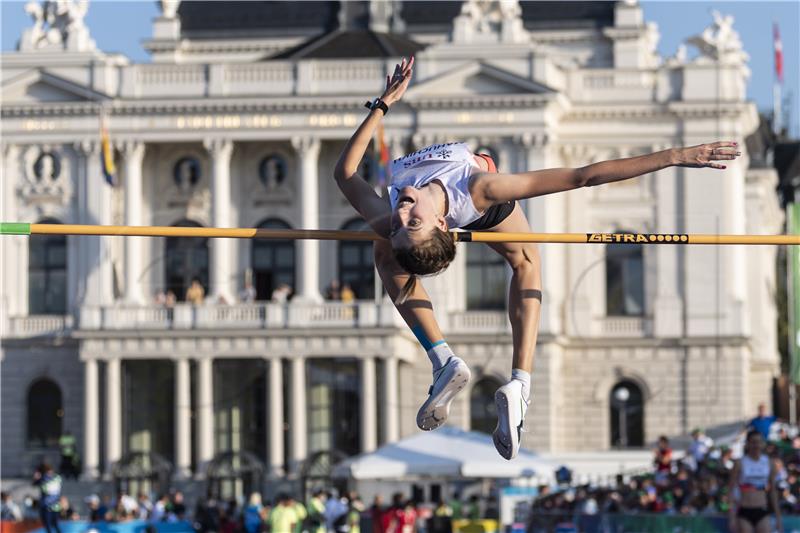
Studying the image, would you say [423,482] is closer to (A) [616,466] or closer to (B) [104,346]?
(A) [616,466]

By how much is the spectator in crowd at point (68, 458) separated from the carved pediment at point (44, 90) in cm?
983

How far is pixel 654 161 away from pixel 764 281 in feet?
224

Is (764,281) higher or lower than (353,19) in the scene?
lower

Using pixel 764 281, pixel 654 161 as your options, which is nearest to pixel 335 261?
pixel 764 281

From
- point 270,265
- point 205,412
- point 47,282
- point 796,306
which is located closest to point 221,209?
point 270,265

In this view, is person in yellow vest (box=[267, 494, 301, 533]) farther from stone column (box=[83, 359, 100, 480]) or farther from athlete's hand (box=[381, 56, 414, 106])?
stone column (box=[83, 359, 100, 480])

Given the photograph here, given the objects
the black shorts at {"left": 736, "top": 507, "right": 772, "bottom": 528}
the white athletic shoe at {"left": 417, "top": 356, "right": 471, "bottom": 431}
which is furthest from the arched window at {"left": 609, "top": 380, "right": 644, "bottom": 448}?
the white athletic shoe at {"left": 417, "top": 356, "right": 471, "bottom": 431}

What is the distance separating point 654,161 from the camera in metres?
11.7

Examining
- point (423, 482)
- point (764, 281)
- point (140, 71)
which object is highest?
point (140, 71)

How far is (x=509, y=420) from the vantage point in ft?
39.5

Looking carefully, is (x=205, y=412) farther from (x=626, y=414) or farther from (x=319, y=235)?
(x=319, y=235)

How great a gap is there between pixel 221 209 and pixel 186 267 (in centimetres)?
211

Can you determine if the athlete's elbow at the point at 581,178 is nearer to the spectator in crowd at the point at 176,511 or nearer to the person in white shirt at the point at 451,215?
the person in white shirt at the point at 451,215

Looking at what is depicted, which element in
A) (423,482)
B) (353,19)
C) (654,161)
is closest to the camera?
(654,161)
